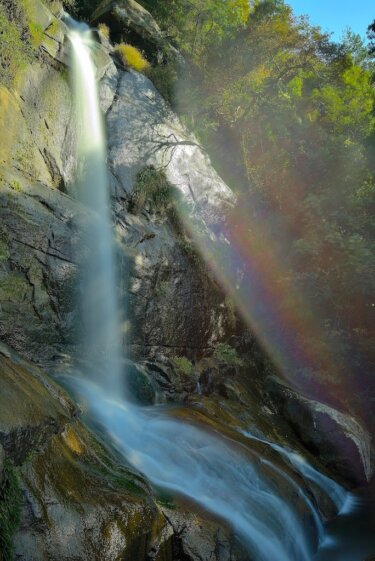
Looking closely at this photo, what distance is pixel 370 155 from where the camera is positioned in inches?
604

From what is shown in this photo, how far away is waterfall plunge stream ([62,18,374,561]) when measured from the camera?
4711mm

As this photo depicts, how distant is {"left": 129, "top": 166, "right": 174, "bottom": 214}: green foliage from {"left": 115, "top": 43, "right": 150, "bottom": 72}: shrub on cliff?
3.93 m

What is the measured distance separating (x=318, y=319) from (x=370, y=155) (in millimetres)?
6417

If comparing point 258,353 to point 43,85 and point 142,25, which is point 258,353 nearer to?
point 43,85

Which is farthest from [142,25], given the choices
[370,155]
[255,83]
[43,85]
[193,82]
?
[370,155]

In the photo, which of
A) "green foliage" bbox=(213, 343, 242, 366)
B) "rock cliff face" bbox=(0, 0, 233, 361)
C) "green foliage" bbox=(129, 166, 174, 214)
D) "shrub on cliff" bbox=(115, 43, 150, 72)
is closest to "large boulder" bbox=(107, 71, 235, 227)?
"rock cliff face" bbox=(0, 0, 233, 361)

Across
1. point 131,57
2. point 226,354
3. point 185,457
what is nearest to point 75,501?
point 185,457

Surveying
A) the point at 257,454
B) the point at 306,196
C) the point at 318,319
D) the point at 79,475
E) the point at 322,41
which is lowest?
the point at 79,475

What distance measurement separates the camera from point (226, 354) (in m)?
10.3

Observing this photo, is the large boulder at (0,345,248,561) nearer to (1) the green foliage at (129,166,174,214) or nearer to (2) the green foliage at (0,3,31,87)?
(2) the green foliage at (0,3,31,87)

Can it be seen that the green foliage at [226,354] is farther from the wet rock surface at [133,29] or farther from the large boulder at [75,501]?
the wet rock surface at [133,29]

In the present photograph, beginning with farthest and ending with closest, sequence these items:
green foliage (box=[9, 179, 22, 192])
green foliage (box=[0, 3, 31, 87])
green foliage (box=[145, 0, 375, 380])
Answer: green foliage (box=[145, 0, 375, 380])
green foliage (box=[0, 3, 31, 87])
green foliage (box=[9, 179, 22, 192])

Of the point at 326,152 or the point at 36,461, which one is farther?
the point at 326,152

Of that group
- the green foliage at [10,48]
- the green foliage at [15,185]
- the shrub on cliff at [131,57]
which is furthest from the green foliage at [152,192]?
the shrub on cliff at [131,57]
